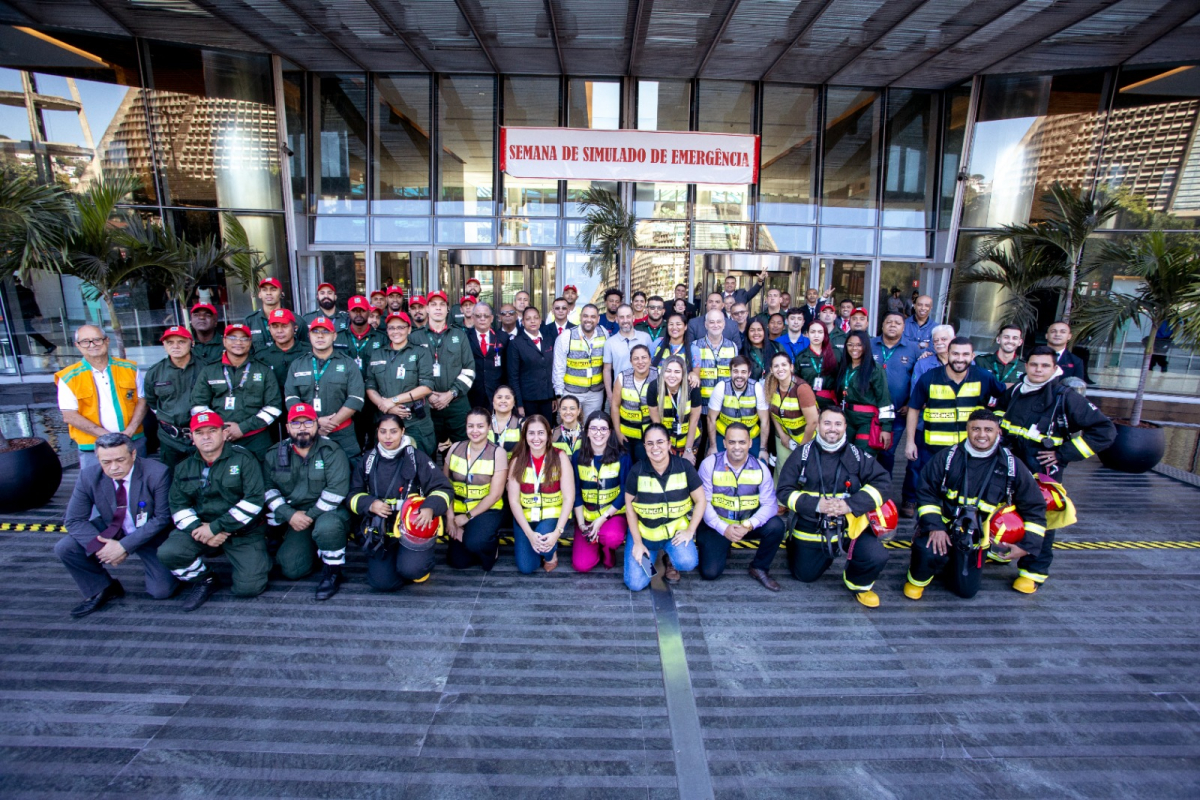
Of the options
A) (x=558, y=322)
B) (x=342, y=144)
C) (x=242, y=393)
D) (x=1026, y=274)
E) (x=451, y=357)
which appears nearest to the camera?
A: (x=242, y=393)

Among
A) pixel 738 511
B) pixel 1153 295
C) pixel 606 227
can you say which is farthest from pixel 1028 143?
pixel 738 511

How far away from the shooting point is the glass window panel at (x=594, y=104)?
1167 centimetres

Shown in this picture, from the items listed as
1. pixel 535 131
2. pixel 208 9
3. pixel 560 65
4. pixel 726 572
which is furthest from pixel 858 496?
pixel 208 9

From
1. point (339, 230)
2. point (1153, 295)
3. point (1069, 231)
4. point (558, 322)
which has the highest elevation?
point (339, 230)

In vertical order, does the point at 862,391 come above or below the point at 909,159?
below

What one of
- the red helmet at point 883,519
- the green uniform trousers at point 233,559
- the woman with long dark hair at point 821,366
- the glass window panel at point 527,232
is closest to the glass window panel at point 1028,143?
the woman with long dark hair at point 821,366

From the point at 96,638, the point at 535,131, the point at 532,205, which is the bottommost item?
the point at 96,638

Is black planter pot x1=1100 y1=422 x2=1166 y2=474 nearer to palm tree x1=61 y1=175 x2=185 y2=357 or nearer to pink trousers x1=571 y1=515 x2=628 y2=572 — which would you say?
pink trousers x1=571 y1=515 x2=628 y2=572

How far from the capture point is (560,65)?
10.9 metres

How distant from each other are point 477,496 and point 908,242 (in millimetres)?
12037

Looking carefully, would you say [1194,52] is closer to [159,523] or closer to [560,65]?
[560,65]

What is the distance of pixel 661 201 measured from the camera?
11992mm

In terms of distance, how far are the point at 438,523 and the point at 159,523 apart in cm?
182

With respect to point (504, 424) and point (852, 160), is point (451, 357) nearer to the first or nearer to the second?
point (504, 424)
